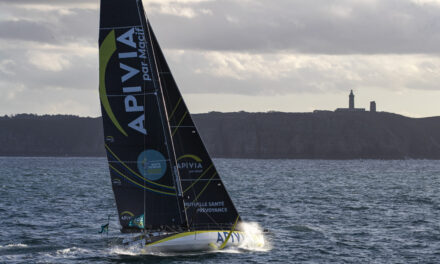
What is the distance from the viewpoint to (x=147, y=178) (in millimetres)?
29266

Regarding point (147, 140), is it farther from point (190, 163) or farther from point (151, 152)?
point (190, 163)

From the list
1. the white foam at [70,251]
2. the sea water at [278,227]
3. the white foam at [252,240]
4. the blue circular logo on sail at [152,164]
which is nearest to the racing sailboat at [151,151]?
the blue circular logo on sail at [152,164]

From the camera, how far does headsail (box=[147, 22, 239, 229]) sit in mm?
29656

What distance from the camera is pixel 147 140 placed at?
28781mm

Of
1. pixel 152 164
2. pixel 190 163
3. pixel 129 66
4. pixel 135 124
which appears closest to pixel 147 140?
pixel 135 124

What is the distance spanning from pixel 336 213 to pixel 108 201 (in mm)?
16727

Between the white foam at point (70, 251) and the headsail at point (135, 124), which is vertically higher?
the headsail at point (135, 124)

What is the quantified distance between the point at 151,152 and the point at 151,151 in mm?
49

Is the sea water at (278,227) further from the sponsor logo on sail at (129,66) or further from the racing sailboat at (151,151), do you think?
the sponsor logo on sail at (129,66)

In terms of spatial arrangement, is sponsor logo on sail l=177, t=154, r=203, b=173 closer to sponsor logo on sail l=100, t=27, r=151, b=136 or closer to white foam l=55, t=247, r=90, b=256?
sponsor logo on sail l=100, t=27, r=151, b=136

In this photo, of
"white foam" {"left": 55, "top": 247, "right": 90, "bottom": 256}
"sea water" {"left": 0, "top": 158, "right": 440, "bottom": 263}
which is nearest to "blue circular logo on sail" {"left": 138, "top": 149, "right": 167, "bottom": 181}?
"sea water" {"left": 0, "top": 158, "right": 440, "bottom": 263}

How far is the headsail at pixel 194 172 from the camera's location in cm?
2966

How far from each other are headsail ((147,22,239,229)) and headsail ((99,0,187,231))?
683mm

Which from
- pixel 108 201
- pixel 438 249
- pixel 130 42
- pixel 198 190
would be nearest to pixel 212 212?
pixel 198 190
